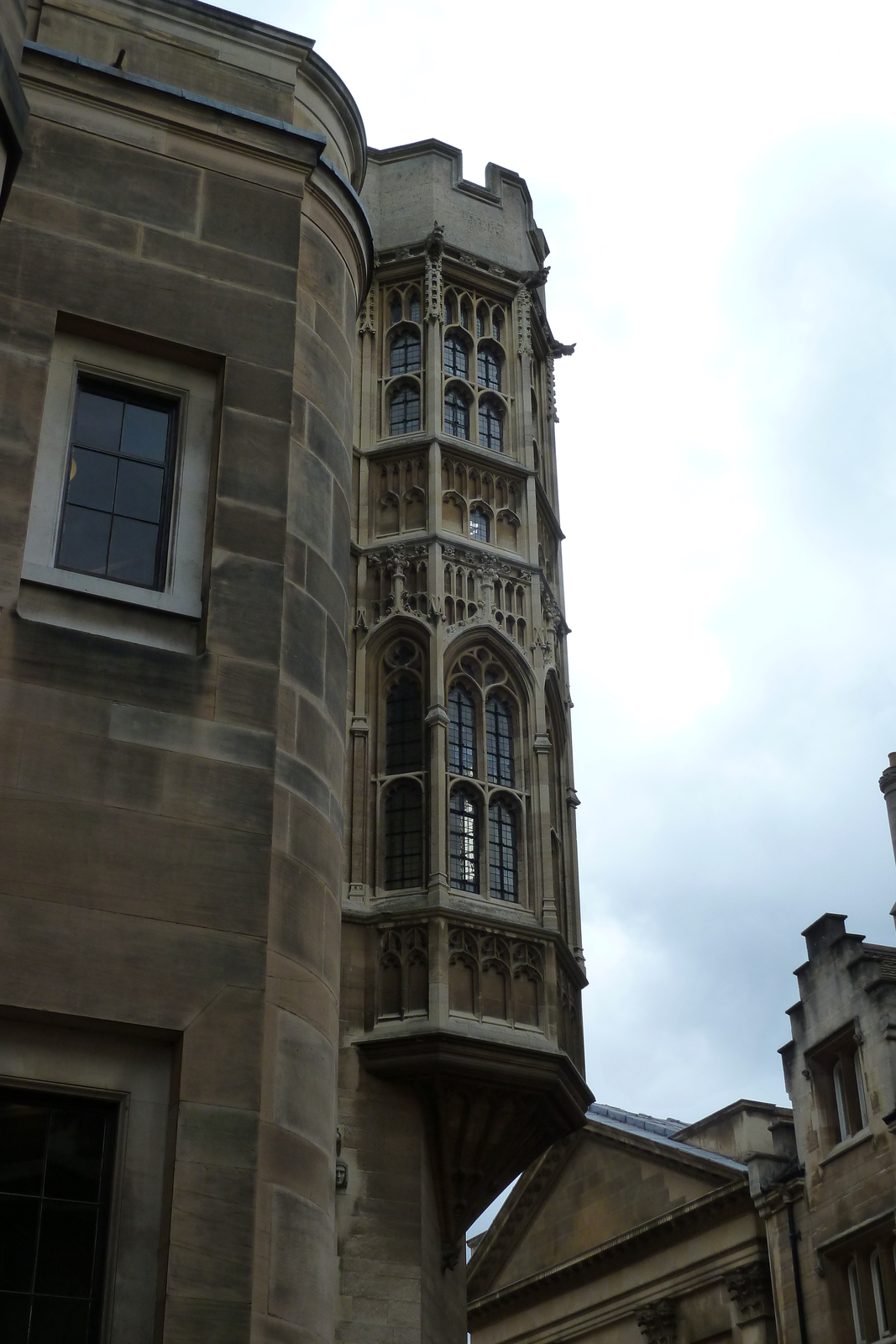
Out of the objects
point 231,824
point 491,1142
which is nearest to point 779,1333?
point 491,1142

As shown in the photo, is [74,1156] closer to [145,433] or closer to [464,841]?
[145,433]

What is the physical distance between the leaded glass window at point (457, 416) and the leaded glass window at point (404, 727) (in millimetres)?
3771

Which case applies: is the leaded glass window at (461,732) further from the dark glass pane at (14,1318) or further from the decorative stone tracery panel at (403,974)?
the dark glass pane at (14,1318)

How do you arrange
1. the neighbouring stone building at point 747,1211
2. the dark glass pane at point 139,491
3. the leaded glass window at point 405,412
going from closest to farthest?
the dark glass pane at point 139,491, the leaded glass window at point 405,412, the neighbouring stone building at point 747,1211

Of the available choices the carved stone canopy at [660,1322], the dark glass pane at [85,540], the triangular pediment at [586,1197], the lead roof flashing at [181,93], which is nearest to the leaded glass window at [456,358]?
the lead roof flashing at [181,93]

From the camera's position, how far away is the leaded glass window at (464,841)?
699 inches

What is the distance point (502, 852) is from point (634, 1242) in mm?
16588

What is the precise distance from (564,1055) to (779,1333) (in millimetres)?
13027

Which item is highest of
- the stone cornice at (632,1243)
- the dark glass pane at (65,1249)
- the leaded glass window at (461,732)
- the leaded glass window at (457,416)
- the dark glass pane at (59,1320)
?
the leaded glass window at (457,416)

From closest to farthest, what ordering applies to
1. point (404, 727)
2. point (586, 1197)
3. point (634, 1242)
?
point (404, 727), point (634, 1242), point (586, 1197)

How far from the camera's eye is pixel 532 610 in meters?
19.8

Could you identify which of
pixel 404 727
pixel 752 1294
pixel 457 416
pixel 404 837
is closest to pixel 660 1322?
pixel 752 1294

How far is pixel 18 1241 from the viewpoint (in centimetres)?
669

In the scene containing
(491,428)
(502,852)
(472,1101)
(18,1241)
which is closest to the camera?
(18,1241)
